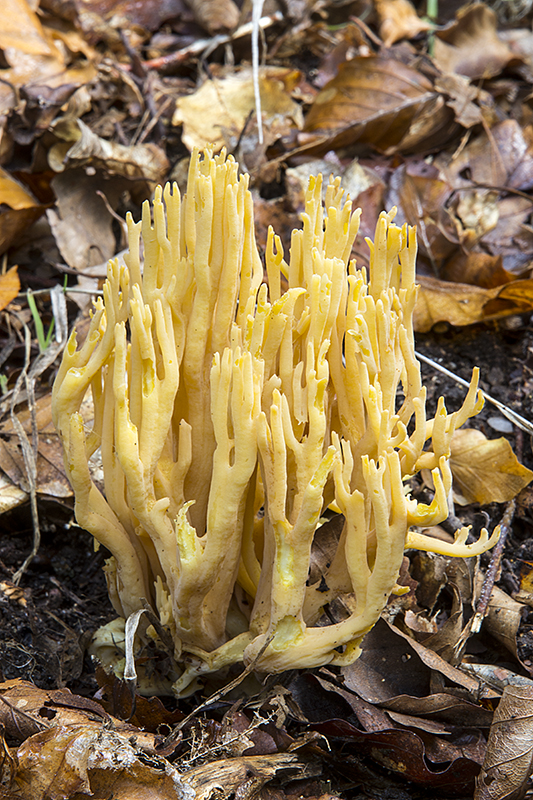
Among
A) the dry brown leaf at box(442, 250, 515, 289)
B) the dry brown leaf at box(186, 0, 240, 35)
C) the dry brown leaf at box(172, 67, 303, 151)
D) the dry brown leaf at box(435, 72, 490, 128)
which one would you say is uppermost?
the dry brown leaf at box(186, 0, 240, 35)

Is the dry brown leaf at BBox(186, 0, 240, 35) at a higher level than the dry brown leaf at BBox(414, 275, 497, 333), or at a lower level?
higher

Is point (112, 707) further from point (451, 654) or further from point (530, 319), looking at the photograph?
point (530, 319)

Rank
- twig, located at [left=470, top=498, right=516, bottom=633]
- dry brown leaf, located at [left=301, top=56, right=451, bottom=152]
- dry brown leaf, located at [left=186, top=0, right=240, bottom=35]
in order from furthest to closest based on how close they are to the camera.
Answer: dry brown leaf, located at [left=186, top=0, right=240, bottom=35] < dry brown leaf, located at [left=301, top=56, right=451, bottom=152] < twig, located at [left=470, top=498, right=516, bottom=633]

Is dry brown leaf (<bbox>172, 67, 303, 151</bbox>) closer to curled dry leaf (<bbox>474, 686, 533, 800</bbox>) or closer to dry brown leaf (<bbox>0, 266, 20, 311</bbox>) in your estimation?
dry brown leaf (<bbox>0, 266, 20, 311</bbox>)

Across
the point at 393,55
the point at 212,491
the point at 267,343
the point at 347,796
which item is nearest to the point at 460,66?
the point at 393,55

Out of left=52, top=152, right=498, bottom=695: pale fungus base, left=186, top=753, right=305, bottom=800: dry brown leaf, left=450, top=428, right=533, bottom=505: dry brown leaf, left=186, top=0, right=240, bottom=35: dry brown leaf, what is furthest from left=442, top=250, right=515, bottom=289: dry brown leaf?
left=186, top=0, right=240, bottom=35: dry brown leaf

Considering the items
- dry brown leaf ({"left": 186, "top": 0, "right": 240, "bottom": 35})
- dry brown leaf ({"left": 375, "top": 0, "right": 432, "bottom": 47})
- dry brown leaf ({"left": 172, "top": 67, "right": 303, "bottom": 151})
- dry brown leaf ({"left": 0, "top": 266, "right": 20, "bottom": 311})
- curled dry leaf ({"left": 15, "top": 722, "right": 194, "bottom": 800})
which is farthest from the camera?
dry brown leaf ({"left": 375, "top": 0, "right": 432, "bottom": 47})

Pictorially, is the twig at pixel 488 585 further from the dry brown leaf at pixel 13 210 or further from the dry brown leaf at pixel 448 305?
the dry brown leaf at pixel 13 210

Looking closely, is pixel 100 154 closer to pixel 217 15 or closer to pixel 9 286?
pixel 9 286

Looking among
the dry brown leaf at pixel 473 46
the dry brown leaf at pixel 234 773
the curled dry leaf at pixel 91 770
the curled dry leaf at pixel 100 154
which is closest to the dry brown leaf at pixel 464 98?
the dry brown leaf at pixel 473 46
